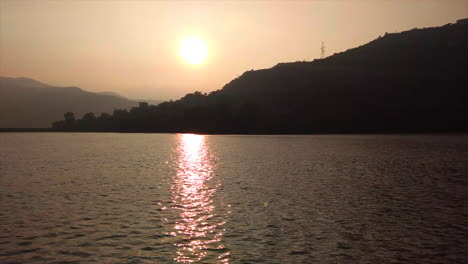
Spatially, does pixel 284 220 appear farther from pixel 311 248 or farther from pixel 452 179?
pixel 452 179

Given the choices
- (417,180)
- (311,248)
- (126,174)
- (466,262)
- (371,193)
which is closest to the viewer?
(466,262)

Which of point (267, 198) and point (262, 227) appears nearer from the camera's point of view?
point (262, 227)

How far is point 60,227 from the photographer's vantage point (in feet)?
94.4

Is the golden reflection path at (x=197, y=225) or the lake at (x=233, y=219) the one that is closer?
the golden reflection path at (x=197, y=225)

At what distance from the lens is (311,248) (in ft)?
78.3

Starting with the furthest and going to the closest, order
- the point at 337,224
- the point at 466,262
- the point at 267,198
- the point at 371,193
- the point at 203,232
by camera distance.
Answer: the point at 371,193 → the point at 267,198 → the point at 337,224 → the point at 203,232 → the point at 466,262

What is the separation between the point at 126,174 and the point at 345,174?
37.9 m

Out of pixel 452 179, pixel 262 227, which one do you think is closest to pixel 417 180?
pixel 452 179

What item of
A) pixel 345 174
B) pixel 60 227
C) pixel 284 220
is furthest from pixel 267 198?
pixel 345 174

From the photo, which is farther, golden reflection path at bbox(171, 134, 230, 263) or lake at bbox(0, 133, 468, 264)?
lake at bbox(0, 133, 468, 264)

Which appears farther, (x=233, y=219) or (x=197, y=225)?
(x=233, y=219)

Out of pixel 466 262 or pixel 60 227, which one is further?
pixel 60 227

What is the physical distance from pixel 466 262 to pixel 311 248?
8863 mm

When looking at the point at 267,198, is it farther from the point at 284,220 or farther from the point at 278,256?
the point at 278,256
